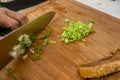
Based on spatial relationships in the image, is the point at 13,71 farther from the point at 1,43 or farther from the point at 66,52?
the point at 66,52

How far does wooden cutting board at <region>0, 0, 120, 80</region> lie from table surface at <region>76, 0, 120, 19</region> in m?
0.11

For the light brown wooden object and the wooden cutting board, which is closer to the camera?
the light brown wooden object

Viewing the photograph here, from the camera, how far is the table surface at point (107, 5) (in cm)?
151

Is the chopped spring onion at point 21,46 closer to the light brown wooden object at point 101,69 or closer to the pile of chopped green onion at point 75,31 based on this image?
the pile of chopped green onion at point 75,31

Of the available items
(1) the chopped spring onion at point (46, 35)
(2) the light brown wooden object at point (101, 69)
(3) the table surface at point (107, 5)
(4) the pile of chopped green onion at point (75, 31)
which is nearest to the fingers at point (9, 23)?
(1) the chopped spring onion at point (46, 35)

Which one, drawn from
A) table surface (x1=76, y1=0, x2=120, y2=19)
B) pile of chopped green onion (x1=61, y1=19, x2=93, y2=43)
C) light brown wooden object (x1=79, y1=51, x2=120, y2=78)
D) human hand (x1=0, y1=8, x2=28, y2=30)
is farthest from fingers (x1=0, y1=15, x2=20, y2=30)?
table surface (x1=76, y1=0, x2=120, y2=19)

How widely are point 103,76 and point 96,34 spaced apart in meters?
0.35

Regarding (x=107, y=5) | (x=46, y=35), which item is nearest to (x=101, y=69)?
(x=46, y=35)

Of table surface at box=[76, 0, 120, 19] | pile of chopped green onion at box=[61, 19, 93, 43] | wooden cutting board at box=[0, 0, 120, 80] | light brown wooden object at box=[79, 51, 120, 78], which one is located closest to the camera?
light brown wooden object at box=[79, 51, 120, 78]

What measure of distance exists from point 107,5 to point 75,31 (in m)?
0.45

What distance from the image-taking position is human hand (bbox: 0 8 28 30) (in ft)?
3.87

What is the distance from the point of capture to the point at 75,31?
1.29 m

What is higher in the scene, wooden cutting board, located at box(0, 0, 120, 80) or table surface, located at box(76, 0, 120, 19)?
table surface, located at box(76, 0, 120, 19)

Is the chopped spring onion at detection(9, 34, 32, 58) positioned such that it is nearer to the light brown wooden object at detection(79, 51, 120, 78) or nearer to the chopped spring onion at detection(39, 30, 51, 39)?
the chopped spring onion at detection(39, 30, 51, 39)
